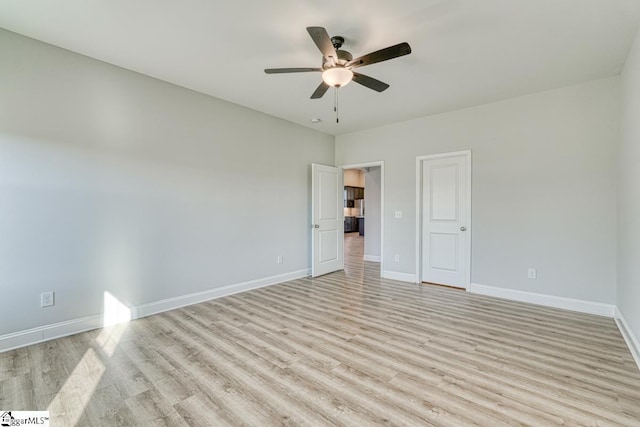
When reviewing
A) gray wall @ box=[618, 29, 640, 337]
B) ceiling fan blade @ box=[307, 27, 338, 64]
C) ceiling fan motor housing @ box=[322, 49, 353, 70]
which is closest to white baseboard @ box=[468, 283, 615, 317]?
gray wall @ box=[618, 29, 640, 337]

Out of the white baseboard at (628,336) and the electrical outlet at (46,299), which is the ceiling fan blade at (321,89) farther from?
the white baseboard at (628,336)

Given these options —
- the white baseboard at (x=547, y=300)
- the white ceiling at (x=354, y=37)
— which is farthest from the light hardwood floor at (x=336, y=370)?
the white ceiling at (x=354, y=37)

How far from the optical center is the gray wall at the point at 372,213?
7137 millimetres

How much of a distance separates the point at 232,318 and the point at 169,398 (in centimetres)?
140

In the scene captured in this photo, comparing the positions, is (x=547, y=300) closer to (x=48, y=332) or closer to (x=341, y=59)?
(x=341, y=59)

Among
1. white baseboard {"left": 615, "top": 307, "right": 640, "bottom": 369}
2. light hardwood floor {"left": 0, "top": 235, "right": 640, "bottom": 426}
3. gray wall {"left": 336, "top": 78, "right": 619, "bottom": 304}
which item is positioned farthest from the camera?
gray wall {"left": 336, "top": 78, "right": 619, "bottom": 304}

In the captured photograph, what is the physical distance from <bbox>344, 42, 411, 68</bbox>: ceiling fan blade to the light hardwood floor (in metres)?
2.39

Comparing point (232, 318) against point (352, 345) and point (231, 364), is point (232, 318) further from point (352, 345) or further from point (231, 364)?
point (352, 345)

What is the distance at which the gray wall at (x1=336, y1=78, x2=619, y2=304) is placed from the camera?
3398 millimetres

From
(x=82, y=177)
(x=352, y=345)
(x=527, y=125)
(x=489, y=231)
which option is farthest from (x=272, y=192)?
(x=527, y=125)

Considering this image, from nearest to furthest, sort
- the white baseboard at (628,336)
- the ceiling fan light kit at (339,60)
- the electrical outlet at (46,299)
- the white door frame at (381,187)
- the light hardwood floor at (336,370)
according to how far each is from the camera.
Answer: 1. the light hardwood floor at (336,370)
2. the ceiling fan light kit at (339,60)
3. the white baseboard at (628,336)
4. the electrical outlet at (46,299)
5. the white door frame at (381,187)

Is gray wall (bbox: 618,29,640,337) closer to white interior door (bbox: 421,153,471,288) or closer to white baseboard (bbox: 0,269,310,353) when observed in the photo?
white interior door (bbox: 421,153,471,288)

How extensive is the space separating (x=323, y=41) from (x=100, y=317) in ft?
11.2

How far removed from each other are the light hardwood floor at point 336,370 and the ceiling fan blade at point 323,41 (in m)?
2.44
